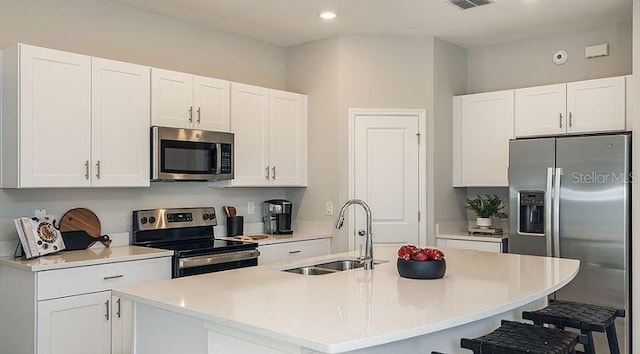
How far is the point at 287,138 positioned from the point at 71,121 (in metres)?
1.98

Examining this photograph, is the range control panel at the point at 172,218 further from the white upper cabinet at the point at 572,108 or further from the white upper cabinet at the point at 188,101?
the white upper cabinet at the point at 572,108

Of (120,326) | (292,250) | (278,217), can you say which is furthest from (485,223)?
(120,326)

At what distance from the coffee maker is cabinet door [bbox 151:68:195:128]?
1198 millimetres

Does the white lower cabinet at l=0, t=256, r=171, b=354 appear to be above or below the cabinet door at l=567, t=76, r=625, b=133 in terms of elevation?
below

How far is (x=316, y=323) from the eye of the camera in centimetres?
177

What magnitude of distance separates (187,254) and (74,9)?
188cm

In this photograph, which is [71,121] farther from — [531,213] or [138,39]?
[531,213]

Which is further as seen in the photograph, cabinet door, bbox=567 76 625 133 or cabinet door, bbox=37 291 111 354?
cabinet door, bbox=567 76 625 133

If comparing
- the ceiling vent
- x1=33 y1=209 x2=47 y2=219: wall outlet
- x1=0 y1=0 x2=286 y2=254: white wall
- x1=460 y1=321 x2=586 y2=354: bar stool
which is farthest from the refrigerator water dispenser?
x1=33 y1=209 x2=47 y2=219: wall outlet

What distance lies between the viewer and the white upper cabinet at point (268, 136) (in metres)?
4.50

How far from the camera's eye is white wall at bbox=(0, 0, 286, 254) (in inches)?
137

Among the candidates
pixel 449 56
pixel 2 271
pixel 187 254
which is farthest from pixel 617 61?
pixel 2 271

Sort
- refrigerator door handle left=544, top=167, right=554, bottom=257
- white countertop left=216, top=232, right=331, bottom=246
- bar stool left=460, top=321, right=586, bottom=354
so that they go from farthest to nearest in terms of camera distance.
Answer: white countertop left=216, top=232, right=331, bottom=246
refrigerator door handle left=544, top=167, right=554, bottom=257
bar stool left=460, top=321, right=586, bottom=354

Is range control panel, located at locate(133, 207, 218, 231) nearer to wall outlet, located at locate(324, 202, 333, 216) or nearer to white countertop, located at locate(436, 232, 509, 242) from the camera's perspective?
wall outlet, located at locate(324, 202, 333, 216)
